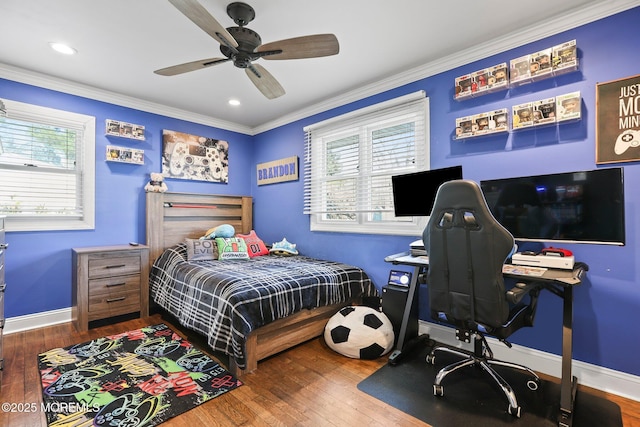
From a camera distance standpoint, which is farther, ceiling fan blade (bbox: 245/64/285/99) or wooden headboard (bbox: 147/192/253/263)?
wooden headboard (bbox: 147/192/253/263)

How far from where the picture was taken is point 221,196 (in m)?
4.23

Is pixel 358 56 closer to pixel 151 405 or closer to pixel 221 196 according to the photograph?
pixel 221 196

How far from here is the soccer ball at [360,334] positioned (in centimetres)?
237

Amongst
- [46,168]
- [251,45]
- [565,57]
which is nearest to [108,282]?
[46,168]

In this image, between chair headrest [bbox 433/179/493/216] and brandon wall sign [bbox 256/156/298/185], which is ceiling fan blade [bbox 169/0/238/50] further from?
brandon wall sign [bbox 256/156/298/185]

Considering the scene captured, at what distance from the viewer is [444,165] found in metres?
2.64

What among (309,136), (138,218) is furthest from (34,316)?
(309,136)

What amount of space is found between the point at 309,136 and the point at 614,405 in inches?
139

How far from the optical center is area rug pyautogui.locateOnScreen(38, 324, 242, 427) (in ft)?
5.51

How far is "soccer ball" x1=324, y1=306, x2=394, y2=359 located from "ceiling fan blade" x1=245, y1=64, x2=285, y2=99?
6.56 ft

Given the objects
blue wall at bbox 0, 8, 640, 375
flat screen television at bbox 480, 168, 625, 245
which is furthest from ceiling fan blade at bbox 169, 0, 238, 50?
flat screen television at bbox 480, 168, 625, 245

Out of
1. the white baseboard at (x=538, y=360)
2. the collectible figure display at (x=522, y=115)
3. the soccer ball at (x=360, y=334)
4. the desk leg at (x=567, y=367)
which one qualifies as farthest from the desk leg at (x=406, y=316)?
the collectible figure display at (x=522, y=115)

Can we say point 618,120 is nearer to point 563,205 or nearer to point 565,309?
point 563,205

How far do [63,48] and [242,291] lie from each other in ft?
8.19
